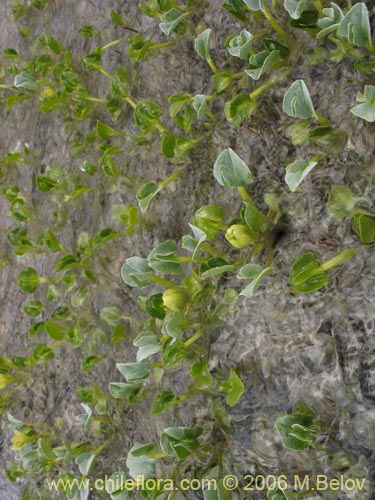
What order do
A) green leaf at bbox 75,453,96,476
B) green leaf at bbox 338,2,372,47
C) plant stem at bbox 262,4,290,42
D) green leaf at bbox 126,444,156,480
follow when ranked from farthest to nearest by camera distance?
1. green leaf at bbox 75,453,96,476
2. green leaf at bbox 126,444,156,480
3. plant stem at bbox 262,4,290,42
4. green leaf at bbox 338,2,372,47

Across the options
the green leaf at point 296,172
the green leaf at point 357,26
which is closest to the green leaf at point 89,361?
the green leaf at point 296,172

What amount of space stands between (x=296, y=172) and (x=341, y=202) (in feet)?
0.36

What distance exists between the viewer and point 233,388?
4.38 feet

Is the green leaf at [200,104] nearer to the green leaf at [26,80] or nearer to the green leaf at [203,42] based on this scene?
the green leaf at [203,42]

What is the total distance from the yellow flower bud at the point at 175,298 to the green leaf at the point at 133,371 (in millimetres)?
154

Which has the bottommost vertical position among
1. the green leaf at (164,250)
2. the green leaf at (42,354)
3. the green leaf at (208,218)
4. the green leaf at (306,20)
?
the green leaf at (42,354)

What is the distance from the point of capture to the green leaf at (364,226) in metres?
1.16

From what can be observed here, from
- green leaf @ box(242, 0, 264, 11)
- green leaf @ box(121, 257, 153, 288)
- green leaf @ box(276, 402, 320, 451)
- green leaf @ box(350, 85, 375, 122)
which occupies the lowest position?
green leaf @ box(276, 402, 320, 451)

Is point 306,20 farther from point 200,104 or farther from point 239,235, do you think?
point 239,235

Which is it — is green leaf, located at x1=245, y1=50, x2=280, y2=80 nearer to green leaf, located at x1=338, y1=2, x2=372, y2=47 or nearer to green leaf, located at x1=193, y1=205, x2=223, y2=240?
Result: green leaf, located at x1=338, y1=2, x2=372, y2=47

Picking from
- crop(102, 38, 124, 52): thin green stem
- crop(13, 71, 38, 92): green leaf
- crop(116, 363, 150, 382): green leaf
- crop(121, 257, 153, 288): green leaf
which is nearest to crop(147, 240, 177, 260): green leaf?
crop(121, 257, 153, 288): green leaf

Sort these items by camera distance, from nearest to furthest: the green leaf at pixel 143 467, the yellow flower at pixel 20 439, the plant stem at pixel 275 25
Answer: the plant stem at pixel 275 25
the green leaf at pixel 143 467
the yellow flower at pixel 20 439

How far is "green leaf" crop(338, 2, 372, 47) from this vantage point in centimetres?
114

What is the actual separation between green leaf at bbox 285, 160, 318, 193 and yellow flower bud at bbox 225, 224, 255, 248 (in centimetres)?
16
